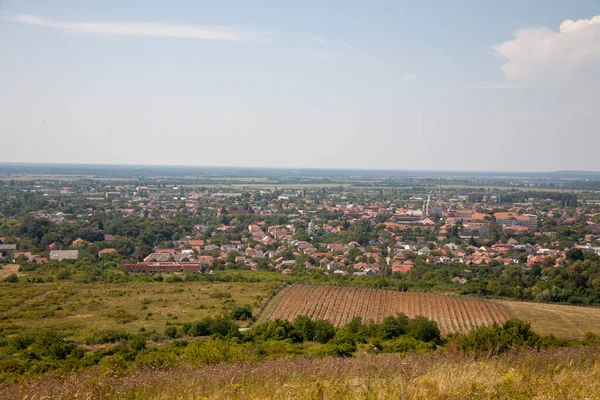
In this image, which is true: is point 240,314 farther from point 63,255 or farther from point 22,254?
point 22,254

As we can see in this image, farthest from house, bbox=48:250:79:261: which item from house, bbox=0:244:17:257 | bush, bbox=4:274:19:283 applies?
bush, bbox=4:274:19:283

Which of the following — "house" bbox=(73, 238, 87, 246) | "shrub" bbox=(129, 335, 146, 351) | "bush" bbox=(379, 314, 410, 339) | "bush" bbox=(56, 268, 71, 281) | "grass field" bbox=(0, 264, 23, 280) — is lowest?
"grass field" bbox=(0, 264, 23, 280)

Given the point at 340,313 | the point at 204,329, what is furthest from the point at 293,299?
the point at 204,329

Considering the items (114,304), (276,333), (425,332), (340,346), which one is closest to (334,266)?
Answer: (114,304)

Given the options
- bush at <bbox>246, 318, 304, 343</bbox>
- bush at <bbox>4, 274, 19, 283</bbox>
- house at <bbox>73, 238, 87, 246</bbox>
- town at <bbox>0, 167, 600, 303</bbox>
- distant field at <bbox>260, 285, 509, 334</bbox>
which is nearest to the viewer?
bush at <bbox>246, 318, 304, 343</bbox>

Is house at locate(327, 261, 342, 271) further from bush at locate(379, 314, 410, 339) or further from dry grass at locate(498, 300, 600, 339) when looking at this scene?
bush at locate(379, 314, 410, 339)

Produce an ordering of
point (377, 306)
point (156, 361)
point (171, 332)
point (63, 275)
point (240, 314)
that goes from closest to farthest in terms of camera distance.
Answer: point (156, 361)
point (171, 332)
point (240, 314)
point (377, 306)
point (63, 275)

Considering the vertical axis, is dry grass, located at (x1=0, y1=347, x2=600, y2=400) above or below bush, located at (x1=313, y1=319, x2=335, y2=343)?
above
